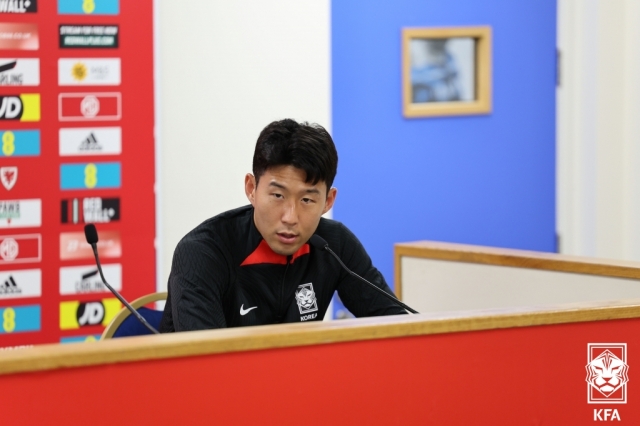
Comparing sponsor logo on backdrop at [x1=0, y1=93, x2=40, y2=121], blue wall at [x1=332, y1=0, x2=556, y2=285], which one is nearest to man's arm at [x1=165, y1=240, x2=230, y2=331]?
sponsor logo on backdrop at [x1=0, y1=93, x2=40, y2=121]

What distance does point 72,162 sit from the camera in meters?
3.29

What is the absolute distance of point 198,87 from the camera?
3.53 metres

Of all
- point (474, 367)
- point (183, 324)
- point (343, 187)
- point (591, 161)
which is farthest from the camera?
point (591, 161)

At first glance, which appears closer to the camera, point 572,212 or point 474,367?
point 474,367

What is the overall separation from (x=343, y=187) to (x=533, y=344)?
2240mm

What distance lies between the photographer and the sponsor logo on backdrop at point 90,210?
3291 millimetres

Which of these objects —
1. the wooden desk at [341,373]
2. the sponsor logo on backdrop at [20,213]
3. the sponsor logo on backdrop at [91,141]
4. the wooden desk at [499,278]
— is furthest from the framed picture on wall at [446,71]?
the wooden desk at [341,373]

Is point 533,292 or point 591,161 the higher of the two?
point 591,161

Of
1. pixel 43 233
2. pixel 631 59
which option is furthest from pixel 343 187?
pixel 631 59

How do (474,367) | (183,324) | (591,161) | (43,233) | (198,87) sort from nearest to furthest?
1. (474,367)
2. (183,324)
3. (43,233)
4. (198,87)
5. (591,161)

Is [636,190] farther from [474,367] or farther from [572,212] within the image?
[474,367]

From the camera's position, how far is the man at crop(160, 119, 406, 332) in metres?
2.03

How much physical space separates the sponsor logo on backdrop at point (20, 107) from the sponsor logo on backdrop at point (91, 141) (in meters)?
0.11

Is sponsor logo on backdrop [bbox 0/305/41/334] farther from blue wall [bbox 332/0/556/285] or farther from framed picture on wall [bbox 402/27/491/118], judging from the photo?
framed picture on wall [bbox 402/27/491/118]
